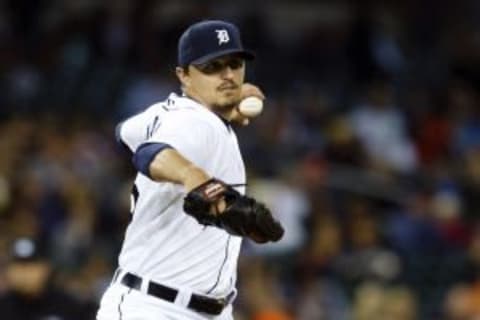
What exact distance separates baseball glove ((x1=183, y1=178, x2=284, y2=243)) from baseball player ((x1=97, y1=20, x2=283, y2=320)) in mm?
405

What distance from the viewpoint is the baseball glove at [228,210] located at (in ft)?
18.4

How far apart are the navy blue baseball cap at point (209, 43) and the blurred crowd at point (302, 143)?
3.27 meters

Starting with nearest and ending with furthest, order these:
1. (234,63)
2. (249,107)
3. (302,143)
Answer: (234,63) < (249,107) < (302,143)

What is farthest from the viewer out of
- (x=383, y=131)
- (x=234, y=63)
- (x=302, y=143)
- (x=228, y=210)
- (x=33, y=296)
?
(x=383, y=131)

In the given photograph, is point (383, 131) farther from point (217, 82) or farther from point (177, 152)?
point (177, 152)

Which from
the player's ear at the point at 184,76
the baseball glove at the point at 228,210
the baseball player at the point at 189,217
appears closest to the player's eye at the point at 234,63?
the baseball player at the point at 189,217

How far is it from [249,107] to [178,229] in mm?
Answer: 680

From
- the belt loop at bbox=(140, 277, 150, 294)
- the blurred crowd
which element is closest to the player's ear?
the belt loop at bbox=(140, 277, 150, 294)

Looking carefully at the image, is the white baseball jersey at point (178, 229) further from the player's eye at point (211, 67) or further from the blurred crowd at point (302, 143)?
Answer: the blurred crowd at point (302, 143)

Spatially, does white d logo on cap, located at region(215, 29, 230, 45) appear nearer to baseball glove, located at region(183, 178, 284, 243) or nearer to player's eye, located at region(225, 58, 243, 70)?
player's eye, located at region(225, 58, 243, 70)

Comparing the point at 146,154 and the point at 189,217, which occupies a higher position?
the point at 146,154

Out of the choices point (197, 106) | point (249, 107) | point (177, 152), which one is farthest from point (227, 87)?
point (177, 152)

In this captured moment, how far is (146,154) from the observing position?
19.0 ft

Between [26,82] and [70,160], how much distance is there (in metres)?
1.72
